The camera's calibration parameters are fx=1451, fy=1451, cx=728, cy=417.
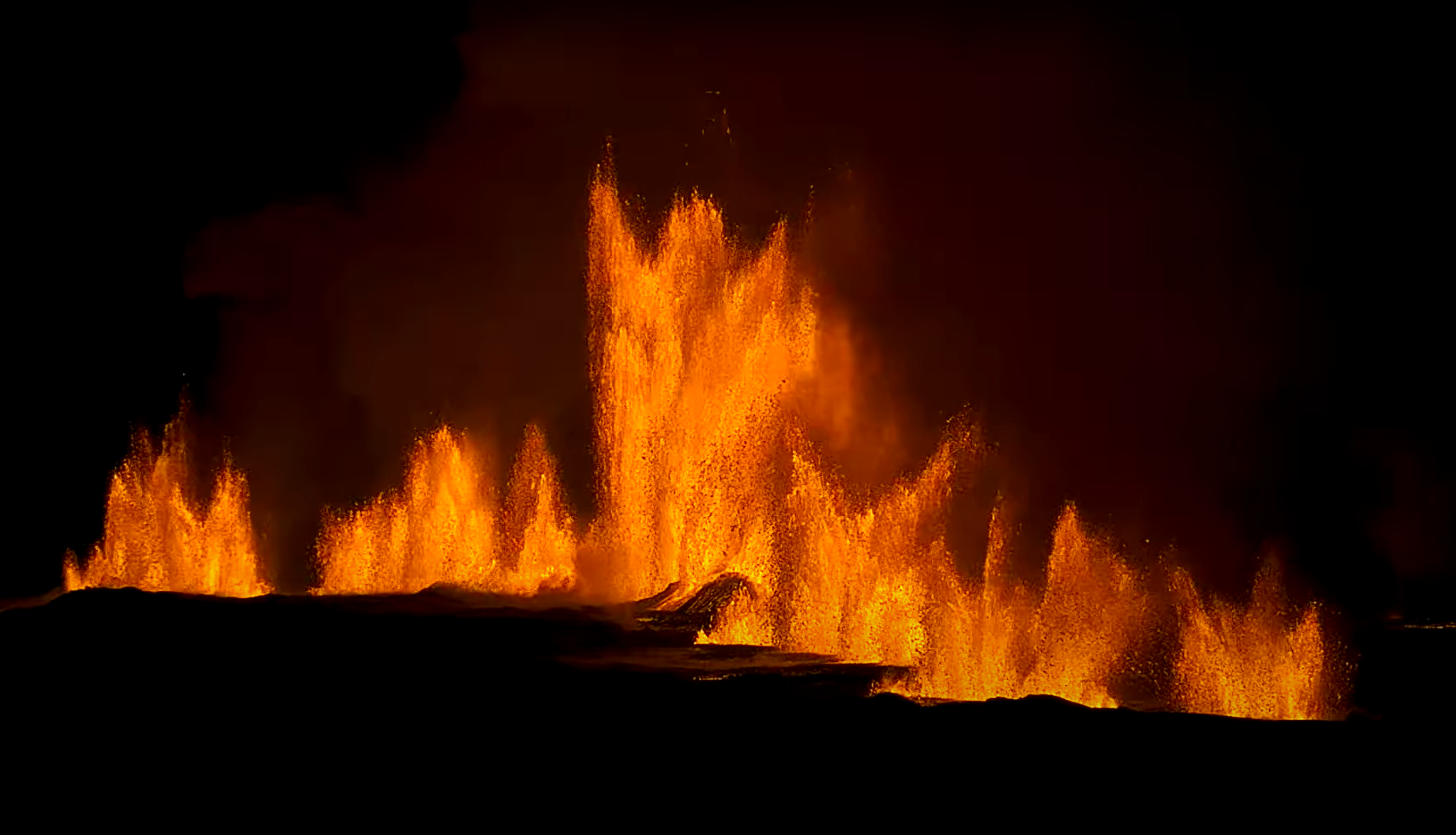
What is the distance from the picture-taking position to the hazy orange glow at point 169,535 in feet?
86.7

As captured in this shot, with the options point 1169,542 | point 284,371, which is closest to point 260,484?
point 284,371

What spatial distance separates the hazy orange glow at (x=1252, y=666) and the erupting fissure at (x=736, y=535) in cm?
4

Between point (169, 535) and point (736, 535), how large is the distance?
1218 centimetres

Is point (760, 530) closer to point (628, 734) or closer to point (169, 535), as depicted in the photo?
point (628, 734)

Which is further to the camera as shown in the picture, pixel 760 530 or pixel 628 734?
pixel 760 530

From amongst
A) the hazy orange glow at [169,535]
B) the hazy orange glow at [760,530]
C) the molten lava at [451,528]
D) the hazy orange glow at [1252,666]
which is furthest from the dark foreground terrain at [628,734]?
the hazy orange glow at [169,535]

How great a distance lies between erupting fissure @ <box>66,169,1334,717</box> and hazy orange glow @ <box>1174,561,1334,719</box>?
4 centimetres

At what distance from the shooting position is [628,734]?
412 inches

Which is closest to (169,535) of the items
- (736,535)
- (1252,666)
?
(736,535)

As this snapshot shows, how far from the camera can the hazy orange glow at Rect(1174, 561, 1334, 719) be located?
16.8 metres

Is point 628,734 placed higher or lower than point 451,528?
lower

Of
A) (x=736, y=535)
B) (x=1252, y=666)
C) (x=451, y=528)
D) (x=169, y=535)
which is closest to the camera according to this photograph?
(x=1252, y=666)

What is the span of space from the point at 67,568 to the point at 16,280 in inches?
233

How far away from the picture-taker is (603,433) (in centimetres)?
2505
